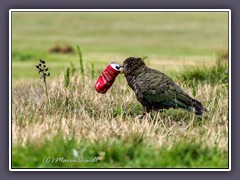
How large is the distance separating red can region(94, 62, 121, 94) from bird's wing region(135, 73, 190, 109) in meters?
0.41

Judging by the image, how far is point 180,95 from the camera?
8180 mm

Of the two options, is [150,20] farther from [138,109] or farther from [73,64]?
[138,109]

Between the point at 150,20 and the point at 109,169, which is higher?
the point at 150,20

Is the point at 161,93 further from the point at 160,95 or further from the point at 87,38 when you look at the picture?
the point at 87,38

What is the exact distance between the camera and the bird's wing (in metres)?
8.14

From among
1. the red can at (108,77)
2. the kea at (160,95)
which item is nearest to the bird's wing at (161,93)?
the kea at (160,95)

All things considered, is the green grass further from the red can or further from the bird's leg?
the red can

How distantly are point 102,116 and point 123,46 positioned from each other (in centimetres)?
1199

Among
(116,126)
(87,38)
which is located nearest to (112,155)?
(116,126)

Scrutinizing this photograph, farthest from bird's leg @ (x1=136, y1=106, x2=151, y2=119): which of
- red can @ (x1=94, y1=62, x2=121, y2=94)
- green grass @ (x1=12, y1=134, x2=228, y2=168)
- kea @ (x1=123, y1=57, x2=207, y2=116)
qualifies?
green grass @ (x1=12, y1=134, x2=228, y2=168)

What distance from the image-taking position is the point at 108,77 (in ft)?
28.0

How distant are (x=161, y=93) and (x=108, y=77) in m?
0.78
